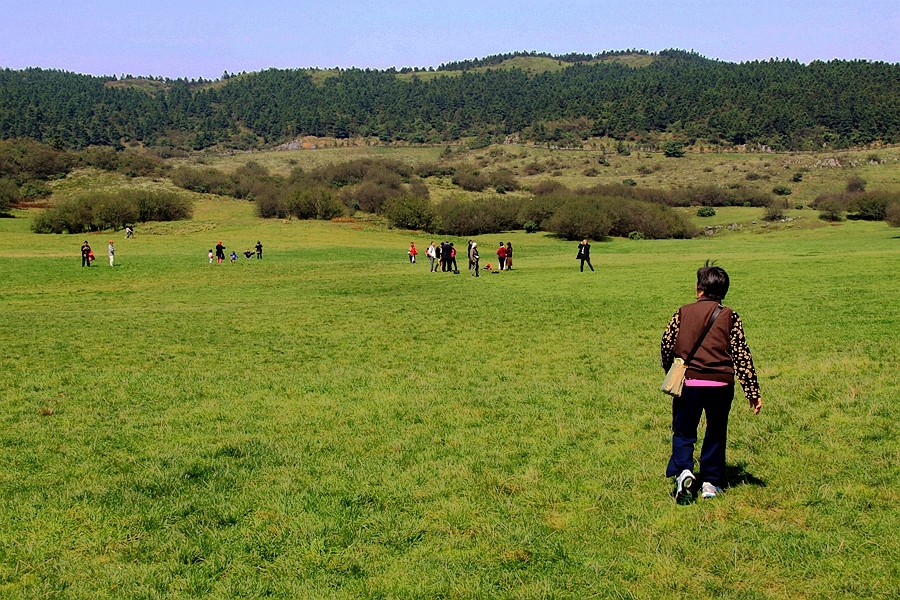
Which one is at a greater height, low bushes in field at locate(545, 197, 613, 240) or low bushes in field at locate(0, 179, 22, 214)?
low bushes in field at locate(0, 179, 22, 214)

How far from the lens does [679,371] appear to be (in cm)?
652

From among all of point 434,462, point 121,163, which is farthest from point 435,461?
point 121,163

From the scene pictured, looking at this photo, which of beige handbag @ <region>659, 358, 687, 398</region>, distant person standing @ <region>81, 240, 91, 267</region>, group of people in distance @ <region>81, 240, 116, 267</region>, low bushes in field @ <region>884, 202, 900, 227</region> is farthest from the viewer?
low bushes in field @ <region>884, 202, 900, 227</region>

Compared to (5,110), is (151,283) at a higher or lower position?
lower

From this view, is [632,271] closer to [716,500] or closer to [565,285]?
[565,285]

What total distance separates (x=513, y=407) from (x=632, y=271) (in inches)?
1046

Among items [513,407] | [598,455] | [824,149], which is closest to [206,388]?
[513,407]

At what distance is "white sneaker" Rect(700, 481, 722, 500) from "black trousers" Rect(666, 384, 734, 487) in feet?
0.19

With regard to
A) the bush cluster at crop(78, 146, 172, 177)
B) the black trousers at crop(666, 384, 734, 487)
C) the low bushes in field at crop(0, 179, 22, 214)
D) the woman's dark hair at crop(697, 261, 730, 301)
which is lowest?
the black trousers at crop(666, 384, 734, 487)

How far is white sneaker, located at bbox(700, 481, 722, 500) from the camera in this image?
6652mm

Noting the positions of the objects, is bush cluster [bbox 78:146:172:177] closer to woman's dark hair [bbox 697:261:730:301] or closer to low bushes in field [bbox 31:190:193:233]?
low bushes in field [bbox 31:190:193:233]

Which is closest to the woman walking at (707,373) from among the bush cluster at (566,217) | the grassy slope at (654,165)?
the bush cluster at (566,217)

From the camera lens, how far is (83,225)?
73.5 metres

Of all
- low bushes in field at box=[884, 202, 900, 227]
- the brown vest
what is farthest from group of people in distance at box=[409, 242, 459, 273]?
low bushes in field at box=[884, 202, 900, 227]
